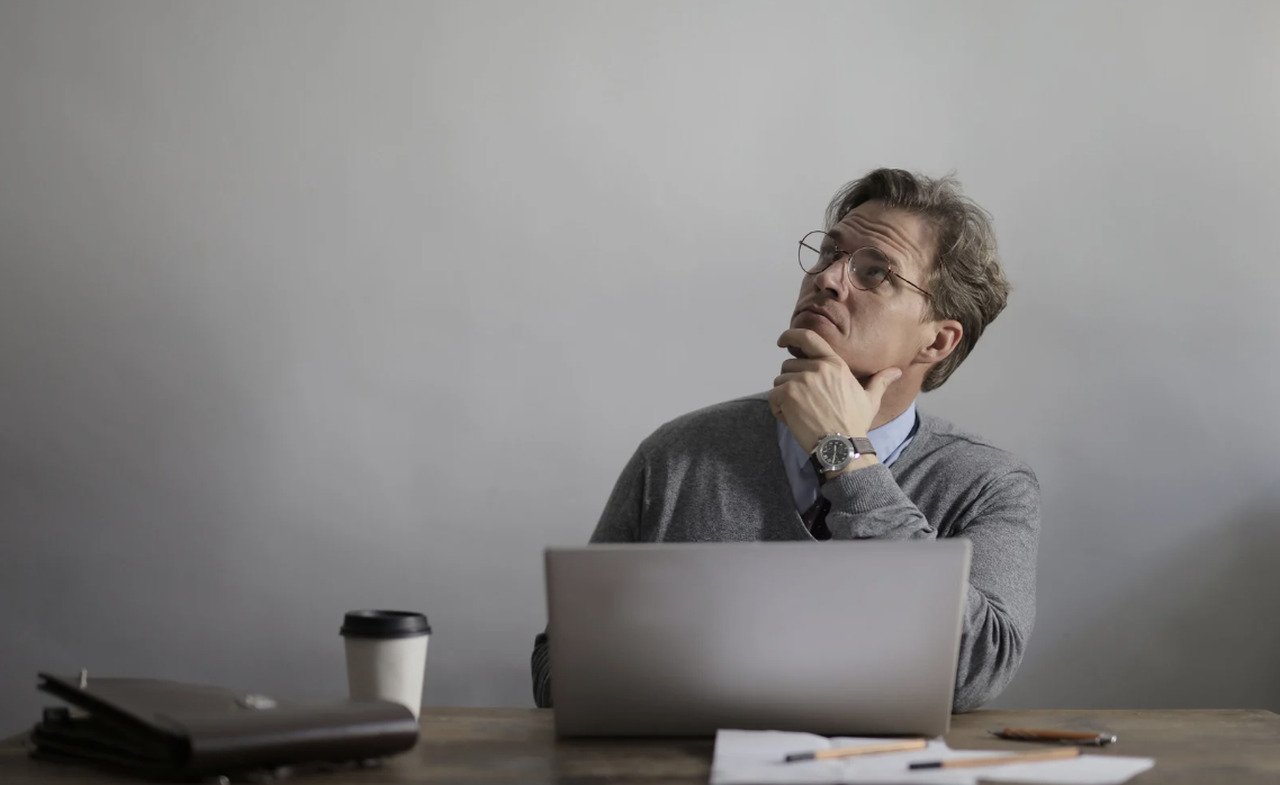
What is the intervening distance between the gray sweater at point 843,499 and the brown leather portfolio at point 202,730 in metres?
0.54

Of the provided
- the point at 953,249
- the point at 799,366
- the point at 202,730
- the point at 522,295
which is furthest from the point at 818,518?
the point at 202,730

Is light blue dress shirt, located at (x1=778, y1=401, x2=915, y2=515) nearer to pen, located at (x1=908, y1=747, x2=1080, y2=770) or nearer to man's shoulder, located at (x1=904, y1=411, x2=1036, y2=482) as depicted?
man's shoulder, located at (x1=904, y1=411, x2=1036, y2=482)

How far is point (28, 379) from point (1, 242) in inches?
10.2

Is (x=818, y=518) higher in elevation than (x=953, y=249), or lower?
lower

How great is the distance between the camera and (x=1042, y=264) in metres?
2.27

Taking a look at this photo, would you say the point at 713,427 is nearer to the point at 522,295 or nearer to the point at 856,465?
the point at 856,465

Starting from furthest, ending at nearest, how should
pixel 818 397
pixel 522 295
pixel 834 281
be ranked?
pixel 522 295, pixel 834 281, pixel 818 397

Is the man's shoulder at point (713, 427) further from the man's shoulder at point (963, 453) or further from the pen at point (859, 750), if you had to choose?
the pen at point (859, 750)

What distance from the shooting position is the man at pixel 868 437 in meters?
1.59

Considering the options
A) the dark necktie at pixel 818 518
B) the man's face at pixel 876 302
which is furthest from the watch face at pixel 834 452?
the man's face at pixel 876 302

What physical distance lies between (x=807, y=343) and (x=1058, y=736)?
72 cm

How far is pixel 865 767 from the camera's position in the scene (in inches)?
39.2

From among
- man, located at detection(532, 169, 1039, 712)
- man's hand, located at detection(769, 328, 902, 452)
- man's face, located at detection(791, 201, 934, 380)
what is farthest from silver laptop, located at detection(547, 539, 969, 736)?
man's face, located at detection(791, 201, 934, 380)

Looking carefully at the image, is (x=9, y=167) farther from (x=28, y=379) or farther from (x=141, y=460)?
(x=141, y=460)
